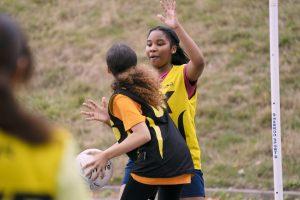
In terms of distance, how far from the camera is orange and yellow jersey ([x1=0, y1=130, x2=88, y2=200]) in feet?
7.40

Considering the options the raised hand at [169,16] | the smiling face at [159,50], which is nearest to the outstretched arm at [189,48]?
the raised hand at [169,16]

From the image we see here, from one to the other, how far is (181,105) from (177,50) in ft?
1.79

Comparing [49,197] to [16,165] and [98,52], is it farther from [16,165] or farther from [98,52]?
[98,52]

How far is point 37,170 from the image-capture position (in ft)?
7.39

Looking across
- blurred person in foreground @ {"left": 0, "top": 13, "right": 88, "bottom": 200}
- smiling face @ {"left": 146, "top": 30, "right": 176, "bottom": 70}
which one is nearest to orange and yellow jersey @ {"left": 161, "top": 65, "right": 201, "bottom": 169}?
smiling face @ {"left": 146, "top": 30, "right": 176, "bottom": 70}

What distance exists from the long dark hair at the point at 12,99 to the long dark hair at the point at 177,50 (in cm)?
378

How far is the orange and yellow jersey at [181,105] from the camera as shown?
5.73m

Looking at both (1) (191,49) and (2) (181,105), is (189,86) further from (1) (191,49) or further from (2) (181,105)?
(1) (191,49)

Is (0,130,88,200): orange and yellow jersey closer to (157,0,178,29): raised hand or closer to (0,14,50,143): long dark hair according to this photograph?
(0,14,50,143): long dark hair

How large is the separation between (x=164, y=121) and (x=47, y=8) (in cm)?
1022

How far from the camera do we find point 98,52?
13.4 metres

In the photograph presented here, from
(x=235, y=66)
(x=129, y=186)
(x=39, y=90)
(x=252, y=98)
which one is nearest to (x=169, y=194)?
(x=129, y=186)

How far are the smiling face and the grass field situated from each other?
3823 mm

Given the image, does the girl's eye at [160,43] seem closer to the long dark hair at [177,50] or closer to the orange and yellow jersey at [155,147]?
the long dark hair at [177,50]
